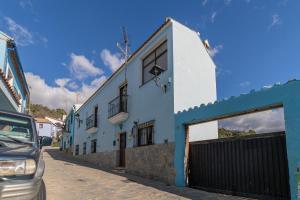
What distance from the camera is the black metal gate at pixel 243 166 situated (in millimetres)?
6973

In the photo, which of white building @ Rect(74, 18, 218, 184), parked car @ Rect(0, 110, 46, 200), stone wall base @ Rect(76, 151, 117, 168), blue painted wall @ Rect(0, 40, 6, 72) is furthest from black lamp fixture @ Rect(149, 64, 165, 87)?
parked car @ Rect(0, 110, 46, 200)

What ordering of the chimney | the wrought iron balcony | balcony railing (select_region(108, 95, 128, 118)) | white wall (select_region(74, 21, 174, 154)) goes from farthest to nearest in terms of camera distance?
balcony railing (select_region(108, 95, 128, 118)) < the wrought iron balcony < the chimney < white wall (select_region(74, 21, 174, 154))

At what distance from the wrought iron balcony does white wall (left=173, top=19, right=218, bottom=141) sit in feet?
15.1

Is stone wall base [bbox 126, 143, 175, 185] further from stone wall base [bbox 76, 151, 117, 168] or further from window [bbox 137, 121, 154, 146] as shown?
stone wall base [bbox 76, 151, 117, 168]

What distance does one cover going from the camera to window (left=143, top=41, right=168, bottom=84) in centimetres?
1240

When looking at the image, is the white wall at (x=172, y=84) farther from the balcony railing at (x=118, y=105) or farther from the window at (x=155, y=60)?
the balcony railing at (x=118, y=105)

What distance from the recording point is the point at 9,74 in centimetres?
1409

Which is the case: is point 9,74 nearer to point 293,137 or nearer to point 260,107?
point 260,107

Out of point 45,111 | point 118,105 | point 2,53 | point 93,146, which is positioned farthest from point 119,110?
point 45,111

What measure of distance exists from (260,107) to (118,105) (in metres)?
10.0

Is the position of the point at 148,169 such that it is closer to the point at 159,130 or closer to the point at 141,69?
the point at 159,130

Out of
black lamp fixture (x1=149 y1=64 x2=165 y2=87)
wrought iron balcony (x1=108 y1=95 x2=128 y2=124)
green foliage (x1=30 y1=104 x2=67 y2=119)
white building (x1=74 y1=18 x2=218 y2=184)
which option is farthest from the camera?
green foliage (x1=30 y1=104 x2=67 y2=119)

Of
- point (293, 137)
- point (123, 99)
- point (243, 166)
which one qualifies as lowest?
point (243, 166)

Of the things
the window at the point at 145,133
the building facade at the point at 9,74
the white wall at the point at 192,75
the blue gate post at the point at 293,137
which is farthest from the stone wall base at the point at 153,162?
the building facade at the point at 9,74
